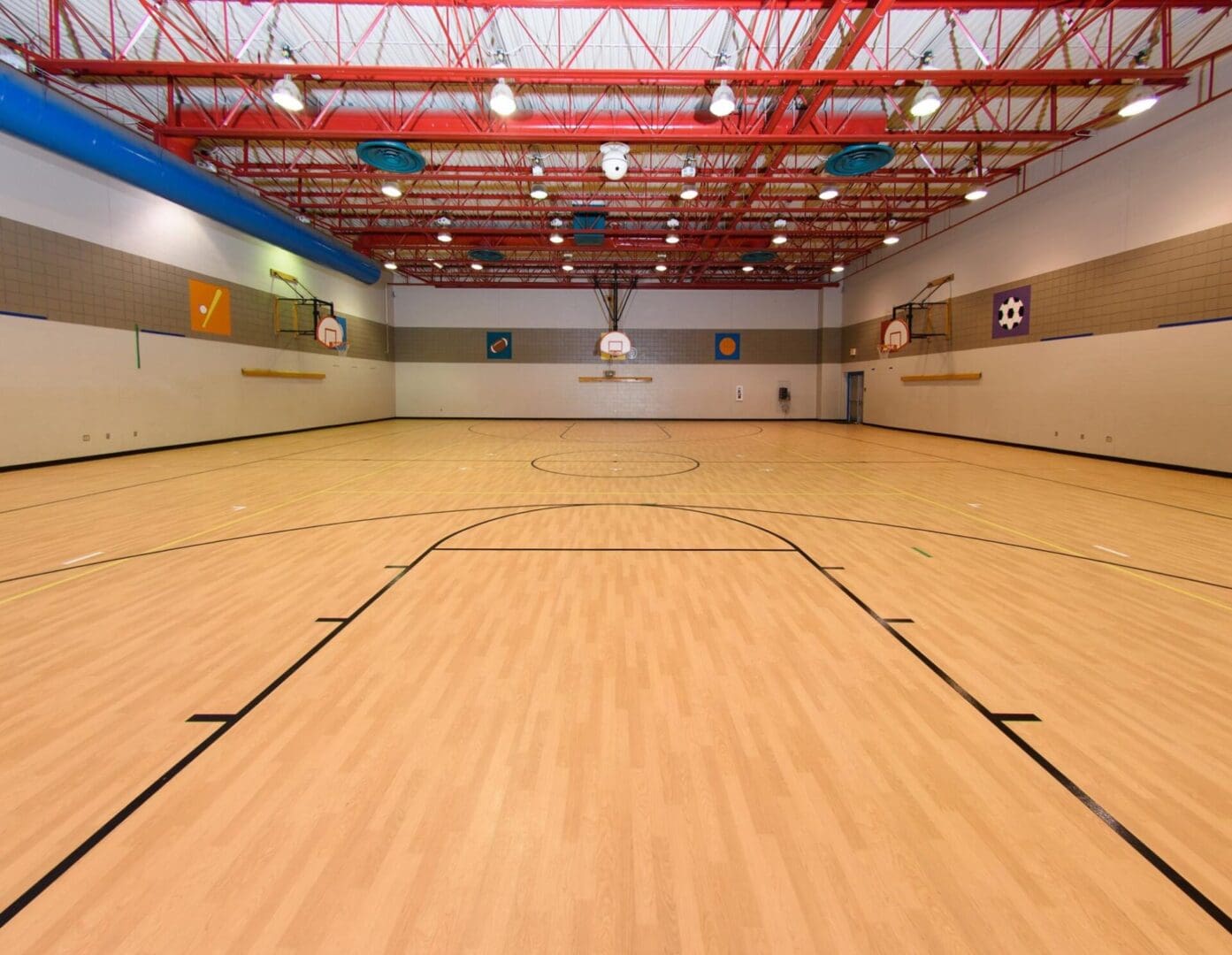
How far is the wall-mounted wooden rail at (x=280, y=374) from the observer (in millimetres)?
14406

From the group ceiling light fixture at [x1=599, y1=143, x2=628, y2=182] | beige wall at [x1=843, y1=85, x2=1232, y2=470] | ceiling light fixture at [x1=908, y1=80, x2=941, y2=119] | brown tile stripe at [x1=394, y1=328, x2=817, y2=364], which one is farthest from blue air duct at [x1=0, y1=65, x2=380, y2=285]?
beige wall at [x1=843, y1=85, x2=1232, y2=470]

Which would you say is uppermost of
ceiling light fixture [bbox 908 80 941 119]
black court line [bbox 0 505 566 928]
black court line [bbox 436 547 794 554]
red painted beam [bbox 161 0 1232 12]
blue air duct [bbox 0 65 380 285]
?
red painted beam [bbox 161 0 1232 12]

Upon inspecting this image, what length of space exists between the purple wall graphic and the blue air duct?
16859 mm

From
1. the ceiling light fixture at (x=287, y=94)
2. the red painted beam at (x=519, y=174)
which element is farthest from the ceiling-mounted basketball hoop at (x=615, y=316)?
the ceiling light fixture at (x=287, y=94)

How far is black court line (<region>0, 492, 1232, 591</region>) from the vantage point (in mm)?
4379

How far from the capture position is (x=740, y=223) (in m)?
17.2

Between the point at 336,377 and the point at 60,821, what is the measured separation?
61.8 ft

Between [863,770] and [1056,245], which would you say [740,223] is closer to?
[1056,245]

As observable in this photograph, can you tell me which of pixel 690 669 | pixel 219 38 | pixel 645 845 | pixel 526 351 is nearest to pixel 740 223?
pixel 526 351

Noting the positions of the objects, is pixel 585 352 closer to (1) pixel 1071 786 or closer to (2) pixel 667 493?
(2) pixel 667 493

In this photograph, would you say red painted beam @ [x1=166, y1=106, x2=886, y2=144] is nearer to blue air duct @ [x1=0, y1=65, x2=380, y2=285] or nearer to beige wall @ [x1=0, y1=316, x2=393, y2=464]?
blue air duct @ [x1=0, y1=65, x2=380, y2=285]

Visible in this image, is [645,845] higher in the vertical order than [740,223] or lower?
lower

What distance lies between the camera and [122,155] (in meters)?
9.07

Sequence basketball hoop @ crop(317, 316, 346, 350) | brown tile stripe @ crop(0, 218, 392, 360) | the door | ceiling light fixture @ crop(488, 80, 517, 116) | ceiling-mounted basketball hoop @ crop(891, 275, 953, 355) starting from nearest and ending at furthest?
1. ceiling light fixture @ crop(488, 80, 517, 116)
2. brown tile stripe @ crop(0, 218, 392, 360)
3. ceiling-mounted basketball hoop @ crop(891, 275, 953, 355)
4. basketball hoop @ crop(317, 316, 346, 350)
5. the door
